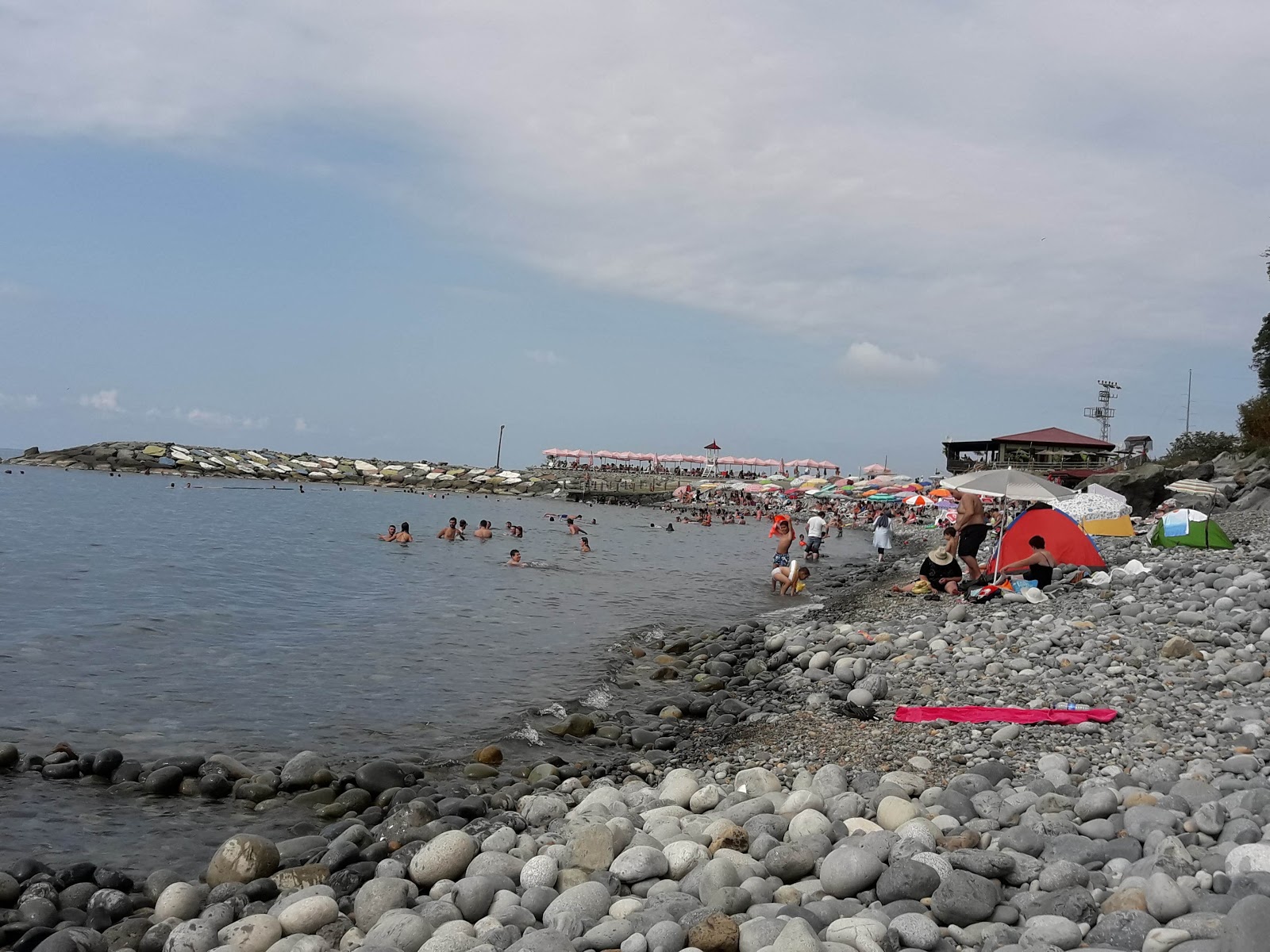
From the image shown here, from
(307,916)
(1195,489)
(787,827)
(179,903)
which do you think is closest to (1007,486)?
(787,827)

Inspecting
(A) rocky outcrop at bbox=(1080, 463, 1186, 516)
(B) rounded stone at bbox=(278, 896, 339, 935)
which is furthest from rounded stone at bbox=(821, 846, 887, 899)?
(A) rocky outcrop at bbox=(1080, 463, 1186, 516)

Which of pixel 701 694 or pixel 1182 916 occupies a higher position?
pixel 1182 916

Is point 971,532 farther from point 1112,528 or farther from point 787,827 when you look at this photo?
point 787,827

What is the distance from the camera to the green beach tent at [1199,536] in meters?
14.6

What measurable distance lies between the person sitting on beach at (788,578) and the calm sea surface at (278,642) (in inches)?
19.2

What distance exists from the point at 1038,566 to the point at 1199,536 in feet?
14.7

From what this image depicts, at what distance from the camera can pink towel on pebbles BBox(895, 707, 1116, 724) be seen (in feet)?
21.5

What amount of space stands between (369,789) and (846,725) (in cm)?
401

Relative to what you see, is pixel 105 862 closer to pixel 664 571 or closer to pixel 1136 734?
pixel 1136 734

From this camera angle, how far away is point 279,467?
89.5 meters

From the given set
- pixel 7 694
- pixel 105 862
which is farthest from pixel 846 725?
pixel 7 694

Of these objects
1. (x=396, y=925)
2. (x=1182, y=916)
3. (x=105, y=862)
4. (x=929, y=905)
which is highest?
(x=1182, y=916)

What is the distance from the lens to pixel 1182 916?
11.2 ft

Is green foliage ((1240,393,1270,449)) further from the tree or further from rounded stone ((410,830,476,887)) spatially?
rounded stone ((410,830,476,887))
